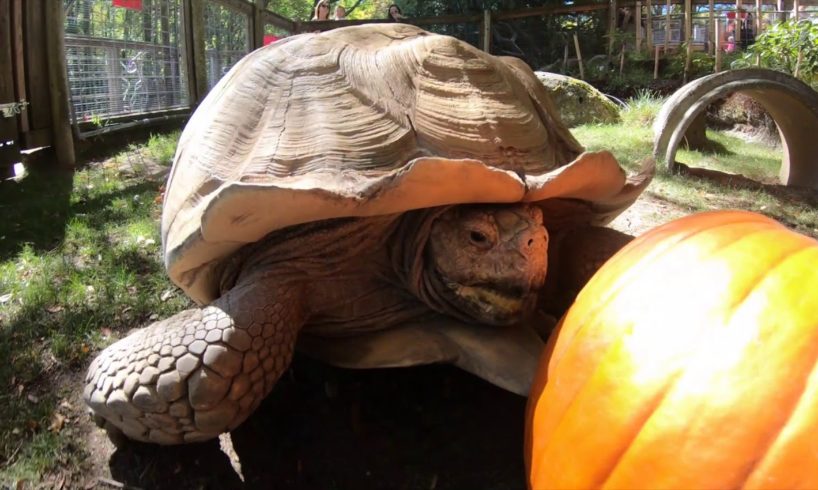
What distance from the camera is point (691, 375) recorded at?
106cm

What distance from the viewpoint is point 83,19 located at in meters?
6.57

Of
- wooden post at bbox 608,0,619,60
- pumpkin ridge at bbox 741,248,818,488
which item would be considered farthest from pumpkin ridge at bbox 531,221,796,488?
wooden post at bbox 608,0,619,60

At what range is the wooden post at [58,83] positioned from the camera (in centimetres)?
574

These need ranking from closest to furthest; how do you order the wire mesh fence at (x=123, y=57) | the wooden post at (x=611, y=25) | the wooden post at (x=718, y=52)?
the wire mesh fence at (x=123, y=57) < the wooden post at (x=718, y=52) < the wooden post at (x=611, y=25)

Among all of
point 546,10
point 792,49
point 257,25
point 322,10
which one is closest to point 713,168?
point 792,49

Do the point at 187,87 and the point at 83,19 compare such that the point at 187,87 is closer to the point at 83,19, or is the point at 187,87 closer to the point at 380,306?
the point at 83,19

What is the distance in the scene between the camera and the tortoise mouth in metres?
1.63

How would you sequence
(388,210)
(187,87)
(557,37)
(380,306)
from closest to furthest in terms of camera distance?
(388,210) → (380,306) → (187,87) → (557,37)

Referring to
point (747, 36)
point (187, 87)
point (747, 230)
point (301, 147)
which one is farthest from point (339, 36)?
point (747, 36)

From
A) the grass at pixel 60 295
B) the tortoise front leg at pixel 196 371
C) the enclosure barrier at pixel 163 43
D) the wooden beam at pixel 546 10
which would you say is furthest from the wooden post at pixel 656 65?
the tortoise front leg at pixel 196 371

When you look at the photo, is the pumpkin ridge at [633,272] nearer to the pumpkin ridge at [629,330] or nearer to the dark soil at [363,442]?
the pumpkin ridge at [629,330]

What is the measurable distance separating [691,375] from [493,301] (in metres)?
0.65

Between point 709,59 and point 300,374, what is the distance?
11.5 meters

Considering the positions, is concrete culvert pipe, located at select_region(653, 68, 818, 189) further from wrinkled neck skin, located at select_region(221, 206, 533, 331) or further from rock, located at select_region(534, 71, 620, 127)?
wrinkled neck skin, located at select_region(221, 206, 533, 331)
